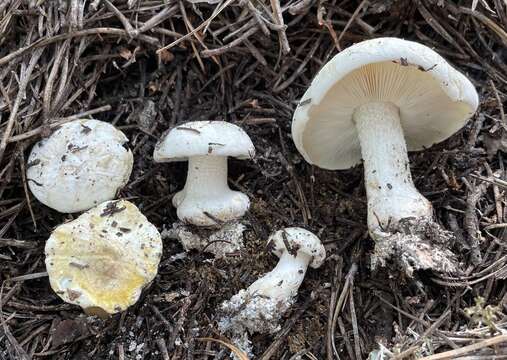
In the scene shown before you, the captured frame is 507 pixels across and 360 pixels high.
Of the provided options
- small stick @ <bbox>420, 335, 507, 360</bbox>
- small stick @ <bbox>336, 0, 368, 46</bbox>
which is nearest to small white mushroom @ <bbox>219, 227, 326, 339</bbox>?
small stick @ <bbox>420, 335, 507, 360</bbox>

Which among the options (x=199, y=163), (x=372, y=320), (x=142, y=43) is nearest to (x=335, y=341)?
(x=372, y=320)

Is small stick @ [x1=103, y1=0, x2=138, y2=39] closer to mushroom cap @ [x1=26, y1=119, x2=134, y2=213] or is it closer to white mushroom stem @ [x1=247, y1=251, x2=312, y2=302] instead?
mushroom cap @ [x1=26, y1=119, x2=134, y2=213]

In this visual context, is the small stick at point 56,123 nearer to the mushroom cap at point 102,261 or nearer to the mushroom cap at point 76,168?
the mushroom cap at point 76,168

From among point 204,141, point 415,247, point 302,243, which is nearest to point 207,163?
point 204,141

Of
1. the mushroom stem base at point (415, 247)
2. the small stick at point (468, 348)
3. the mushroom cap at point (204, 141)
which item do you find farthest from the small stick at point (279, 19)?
the small stick at point (468, 348)

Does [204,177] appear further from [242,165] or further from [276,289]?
[276,289]

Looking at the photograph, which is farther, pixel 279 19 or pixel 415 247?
pixel 279 19
